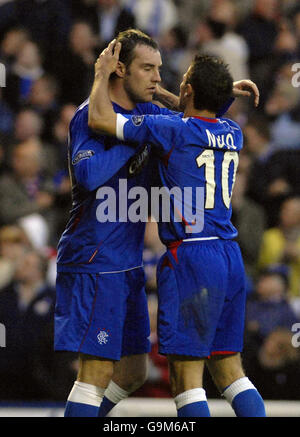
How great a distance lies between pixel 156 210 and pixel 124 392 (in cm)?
101

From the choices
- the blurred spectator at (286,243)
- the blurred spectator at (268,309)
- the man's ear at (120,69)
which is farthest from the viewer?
the blurred spectator at (286,243)

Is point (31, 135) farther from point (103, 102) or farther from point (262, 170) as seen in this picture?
point (103, 102)

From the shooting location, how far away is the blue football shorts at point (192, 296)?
3.90m

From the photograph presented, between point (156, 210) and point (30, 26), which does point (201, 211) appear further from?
point (30, 26)

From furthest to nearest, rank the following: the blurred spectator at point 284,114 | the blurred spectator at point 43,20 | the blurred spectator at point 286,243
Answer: the blurred spectator at point 43,20
the blurred spectator at point 284,114
the blurred spectator at point 286,243

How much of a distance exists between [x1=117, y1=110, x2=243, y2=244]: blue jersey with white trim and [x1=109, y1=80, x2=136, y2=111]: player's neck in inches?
10.7

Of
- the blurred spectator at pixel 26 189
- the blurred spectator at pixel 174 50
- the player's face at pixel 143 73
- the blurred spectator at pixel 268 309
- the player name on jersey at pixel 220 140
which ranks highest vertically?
the blurred spectator at pixel 174 50

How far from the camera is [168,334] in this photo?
391 cm

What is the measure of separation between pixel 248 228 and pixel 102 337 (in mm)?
3442

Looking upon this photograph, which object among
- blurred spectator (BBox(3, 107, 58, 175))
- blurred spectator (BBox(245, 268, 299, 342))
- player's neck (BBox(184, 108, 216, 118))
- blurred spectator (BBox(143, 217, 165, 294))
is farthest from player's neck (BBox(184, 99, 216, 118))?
blurred spectator (BBox(3, 107, 58, 175))

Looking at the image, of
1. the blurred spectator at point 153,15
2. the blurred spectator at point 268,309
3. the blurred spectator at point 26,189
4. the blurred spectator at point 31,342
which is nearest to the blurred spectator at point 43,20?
the blurred spectator at point 153,15

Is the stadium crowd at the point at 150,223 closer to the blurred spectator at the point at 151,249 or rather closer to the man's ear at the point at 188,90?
the blurred spectator at the point at 151,249

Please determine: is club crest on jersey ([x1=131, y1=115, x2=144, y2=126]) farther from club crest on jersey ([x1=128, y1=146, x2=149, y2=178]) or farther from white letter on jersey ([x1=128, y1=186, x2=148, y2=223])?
white letter on jersey ([x1=128, y1=186, x2=148, y2=223])

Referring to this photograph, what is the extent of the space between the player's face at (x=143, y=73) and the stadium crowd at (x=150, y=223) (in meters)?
2.54
